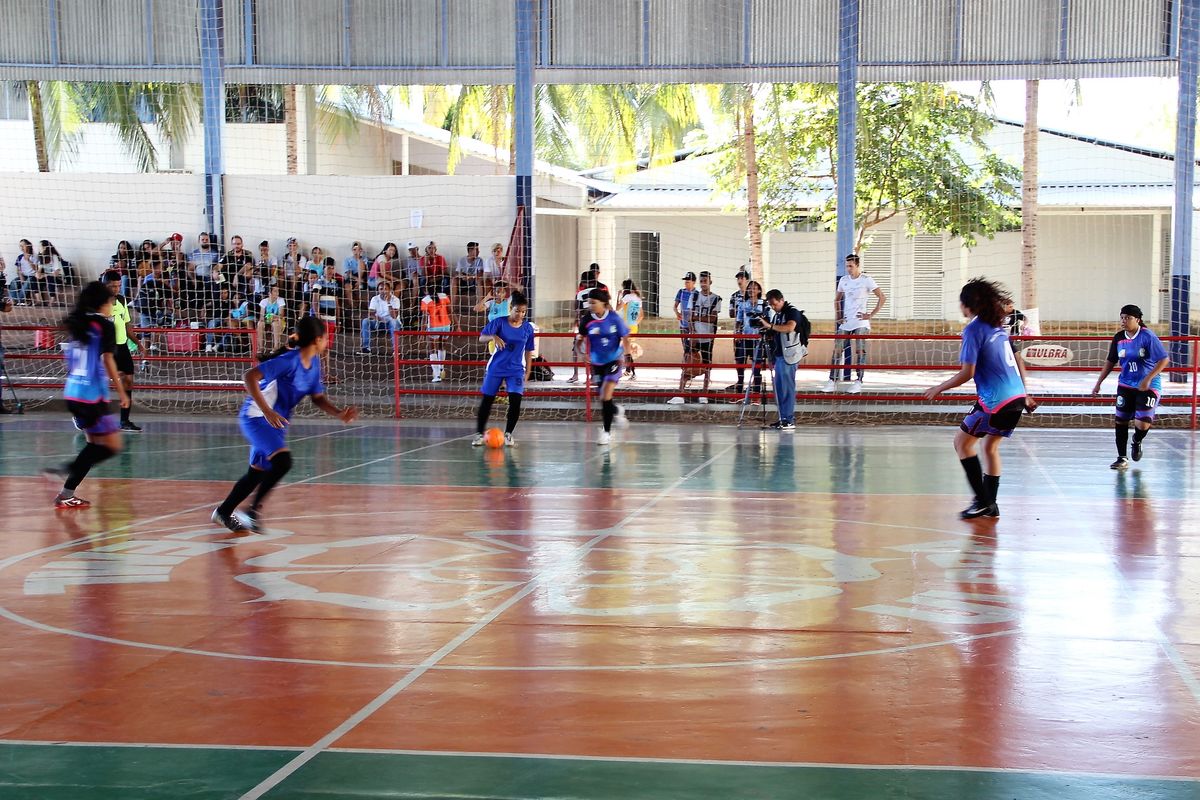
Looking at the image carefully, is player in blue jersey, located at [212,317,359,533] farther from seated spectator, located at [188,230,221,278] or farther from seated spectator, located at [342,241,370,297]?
seated spectator, located at [188,230,221,278]

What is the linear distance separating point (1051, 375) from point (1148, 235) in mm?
7875

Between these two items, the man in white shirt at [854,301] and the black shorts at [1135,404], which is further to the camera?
the man in white shirt at [854,301]

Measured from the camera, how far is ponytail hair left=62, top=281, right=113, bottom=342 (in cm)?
1084

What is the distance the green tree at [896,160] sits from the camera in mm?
29656

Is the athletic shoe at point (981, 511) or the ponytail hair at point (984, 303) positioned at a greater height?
the ponytail hair at point (984, 303)

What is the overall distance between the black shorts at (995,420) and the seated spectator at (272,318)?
13572 mm

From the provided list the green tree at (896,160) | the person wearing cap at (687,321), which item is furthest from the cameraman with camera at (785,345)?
the green tree at (896,160)

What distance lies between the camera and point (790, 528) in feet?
34.3

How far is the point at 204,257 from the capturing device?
77.4 ft

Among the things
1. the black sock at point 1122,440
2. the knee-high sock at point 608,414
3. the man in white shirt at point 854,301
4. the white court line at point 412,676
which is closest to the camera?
the white court line at point 412,676

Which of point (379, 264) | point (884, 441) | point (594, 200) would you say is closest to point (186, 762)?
point (884, 441)

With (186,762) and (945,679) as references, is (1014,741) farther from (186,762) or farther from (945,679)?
(186,762)

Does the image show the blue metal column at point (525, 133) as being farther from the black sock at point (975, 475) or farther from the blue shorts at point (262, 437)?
the blue shorts at point (262, 437)

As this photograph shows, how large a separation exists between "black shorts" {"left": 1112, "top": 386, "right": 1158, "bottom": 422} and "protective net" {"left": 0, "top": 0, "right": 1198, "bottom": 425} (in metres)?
3.79
